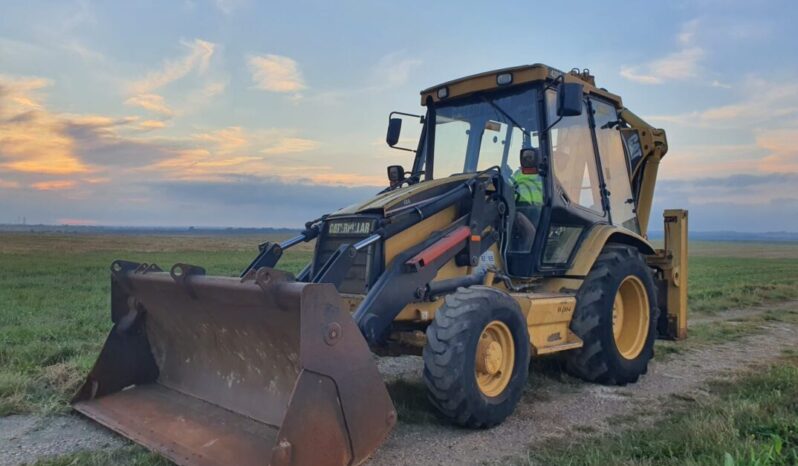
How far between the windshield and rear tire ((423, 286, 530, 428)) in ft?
5.96

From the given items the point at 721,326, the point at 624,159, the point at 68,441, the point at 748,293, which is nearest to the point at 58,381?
the point at 68,441

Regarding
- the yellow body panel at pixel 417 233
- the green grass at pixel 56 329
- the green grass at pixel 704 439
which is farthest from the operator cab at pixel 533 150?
the green grass at pixel 56 329

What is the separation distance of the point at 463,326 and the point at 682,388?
3.15 meters

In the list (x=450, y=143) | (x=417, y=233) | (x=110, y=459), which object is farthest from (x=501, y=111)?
(x=110, y=459)

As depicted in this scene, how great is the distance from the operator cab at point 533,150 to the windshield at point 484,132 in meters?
0.01

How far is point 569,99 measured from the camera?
5.80 m

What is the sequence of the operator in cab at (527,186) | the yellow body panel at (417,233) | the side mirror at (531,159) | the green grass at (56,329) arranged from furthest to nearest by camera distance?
the operator in cab at (527,186) → the side mirror at (531,159) → the green grass at (56,329) → the yellow body panel at (417,233)

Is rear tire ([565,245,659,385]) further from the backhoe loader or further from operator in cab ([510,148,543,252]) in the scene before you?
operator in cab ([510,148,543,252])

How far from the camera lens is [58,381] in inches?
246

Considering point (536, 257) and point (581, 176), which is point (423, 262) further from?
point (581, 176)

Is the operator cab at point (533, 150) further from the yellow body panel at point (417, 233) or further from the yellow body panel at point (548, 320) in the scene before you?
the yellow body panel at point (417, 233)

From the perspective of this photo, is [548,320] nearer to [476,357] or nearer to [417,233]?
[476,357]

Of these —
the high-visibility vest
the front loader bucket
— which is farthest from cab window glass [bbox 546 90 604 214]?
the front loader bucket

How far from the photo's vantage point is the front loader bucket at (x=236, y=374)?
3852 millimetres
